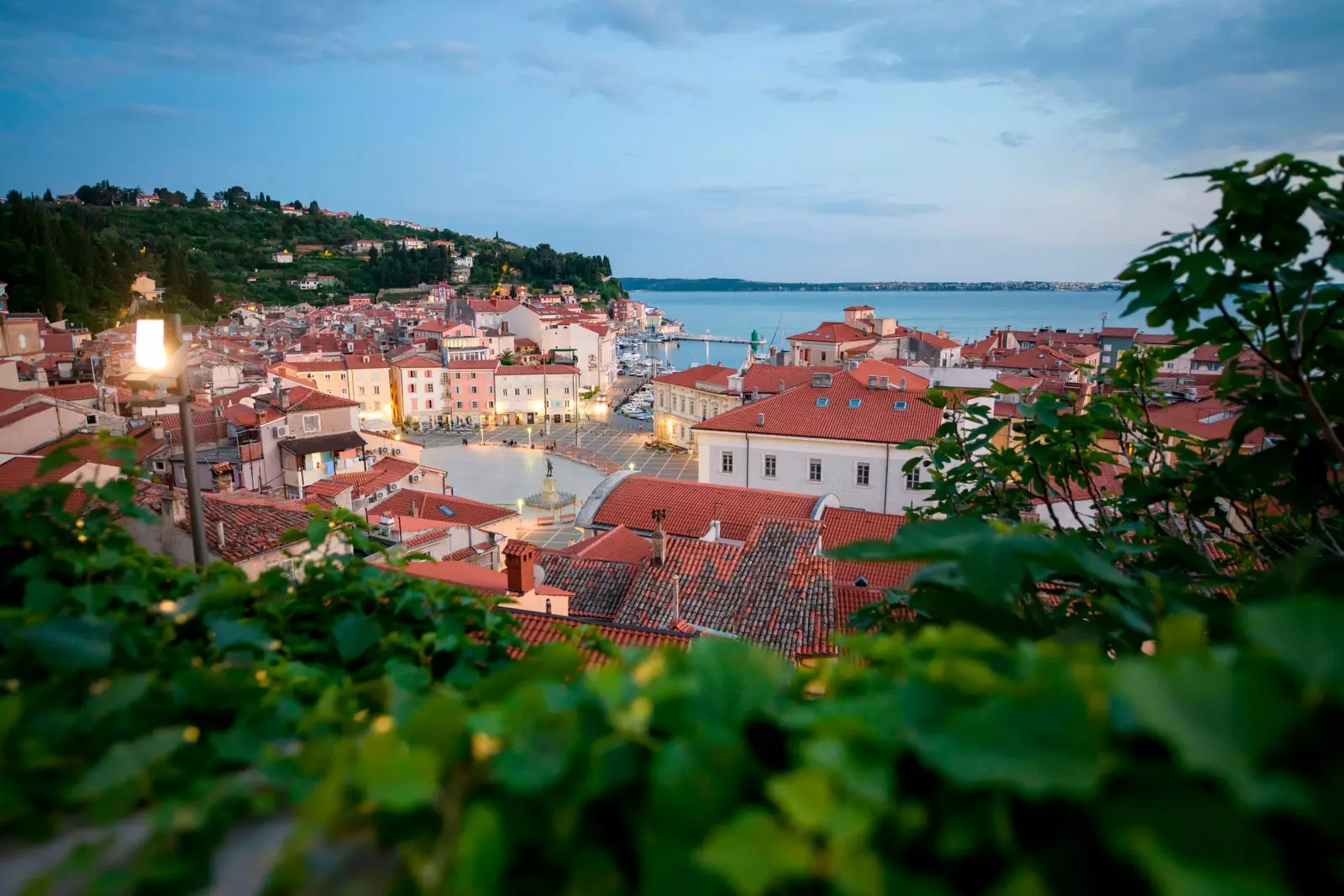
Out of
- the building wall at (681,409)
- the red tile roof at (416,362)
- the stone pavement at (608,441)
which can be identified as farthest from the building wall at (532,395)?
the building wall at (681,409)

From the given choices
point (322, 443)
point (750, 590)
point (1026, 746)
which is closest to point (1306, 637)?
point (1026, 746)

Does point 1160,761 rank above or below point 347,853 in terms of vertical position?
above

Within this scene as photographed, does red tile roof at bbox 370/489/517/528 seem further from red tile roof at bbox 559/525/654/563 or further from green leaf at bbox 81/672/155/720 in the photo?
green leaf at bbox 81/672/155/720

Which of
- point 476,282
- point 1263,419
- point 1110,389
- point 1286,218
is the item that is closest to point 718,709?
point 1286,218

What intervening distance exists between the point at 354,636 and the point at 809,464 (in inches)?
1039

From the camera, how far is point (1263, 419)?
2.58 metres

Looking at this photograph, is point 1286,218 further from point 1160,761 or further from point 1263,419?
point 1160,761

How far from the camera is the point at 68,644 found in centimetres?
144

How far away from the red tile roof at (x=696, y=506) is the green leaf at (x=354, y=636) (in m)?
18.6

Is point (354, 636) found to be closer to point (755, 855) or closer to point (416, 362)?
point (755, 855)

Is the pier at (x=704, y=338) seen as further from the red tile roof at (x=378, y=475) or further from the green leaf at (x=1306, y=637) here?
the green leaf at (x=1306, y=637)

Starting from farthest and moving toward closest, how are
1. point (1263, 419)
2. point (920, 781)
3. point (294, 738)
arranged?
point (1263, 419) → point (294, 738) → point (920, 781)

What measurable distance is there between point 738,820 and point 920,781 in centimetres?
27

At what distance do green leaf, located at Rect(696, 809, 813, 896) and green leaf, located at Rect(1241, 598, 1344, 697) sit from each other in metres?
0.56
